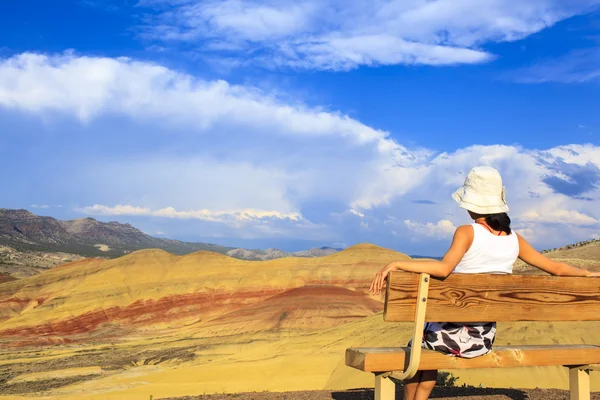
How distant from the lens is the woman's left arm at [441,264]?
4.00 m

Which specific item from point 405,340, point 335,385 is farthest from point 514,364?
point 405,340

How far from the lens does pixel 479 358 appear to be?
4617 mm

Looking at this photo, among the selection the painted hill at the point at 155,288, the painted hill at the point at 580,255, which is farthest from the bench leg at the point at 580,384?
the painted hill at the point at 155,288

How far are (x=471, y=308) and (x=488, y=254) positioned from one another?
48 cm

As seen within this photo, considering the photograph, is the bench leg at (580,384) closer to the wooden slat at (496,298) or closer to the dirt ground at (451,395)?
the wooden slat at (496,298)

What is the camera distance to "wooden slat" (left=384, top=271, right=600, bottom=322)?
401 cm

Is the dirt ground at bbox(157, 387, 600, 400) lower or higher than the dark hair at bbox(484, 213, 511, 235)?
lower

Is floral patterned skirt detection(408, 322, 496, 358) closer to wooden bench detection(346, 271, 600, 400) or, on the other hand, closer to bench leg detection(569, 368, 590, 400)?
wooden bench detection(346, 271, 600, 400)

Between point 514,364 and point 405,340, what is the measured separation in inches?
608

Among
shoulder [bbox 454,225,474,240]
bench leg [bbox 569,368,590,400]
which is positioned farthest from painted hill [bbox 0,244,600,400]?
shoulder [bbox 454,225,474,240]

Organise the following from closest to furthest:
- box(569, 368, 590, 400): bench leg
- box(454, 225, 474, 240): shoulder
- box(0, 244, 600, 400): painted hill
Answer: box(454, 225, 474, 240): shoulder < box(569, 368, 590, 400): bench leg < box(0, 244, 600, 400): painted hill

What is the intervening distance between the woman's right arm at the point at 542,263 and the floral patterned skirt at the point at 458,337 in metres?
0.64

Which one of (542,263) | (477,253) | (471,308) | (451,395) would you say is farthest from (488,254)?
(451,395)

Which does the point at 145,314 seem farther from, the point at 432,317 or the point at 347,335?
the point at 432,317
